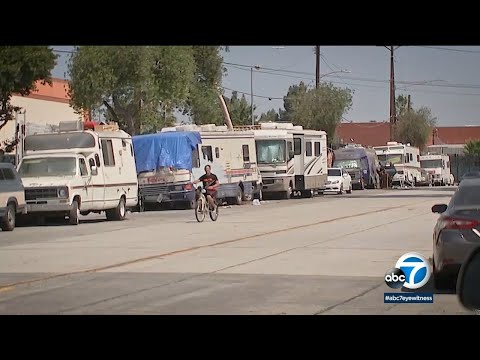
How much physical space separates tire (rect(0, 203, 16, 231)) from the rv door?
2049 centimetres

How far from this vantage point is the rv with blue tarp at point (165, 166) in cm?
3419

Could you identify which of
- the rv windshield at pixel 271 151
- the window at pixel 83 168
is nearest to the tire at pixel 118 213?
the window at pixel 83 168

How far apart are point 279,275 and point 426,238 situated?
158 inches

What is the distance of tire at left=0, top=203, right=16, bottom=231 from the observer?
2522 cm

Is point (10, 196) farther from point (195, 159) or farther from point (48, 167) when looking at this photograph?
point (195, 159)

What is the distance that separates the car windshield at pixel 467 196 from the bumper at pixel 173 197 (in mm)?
22591

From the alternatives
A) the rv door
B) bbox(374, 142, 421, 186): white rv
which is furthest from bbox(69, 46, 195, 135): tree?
bbox(374, 142, 421, 186): white rv

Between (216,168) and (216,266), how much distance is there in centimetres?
→ 2192

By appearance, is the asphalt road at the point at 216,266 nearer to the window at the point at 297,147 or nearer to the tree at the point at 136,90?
the tree at the point at 136,90

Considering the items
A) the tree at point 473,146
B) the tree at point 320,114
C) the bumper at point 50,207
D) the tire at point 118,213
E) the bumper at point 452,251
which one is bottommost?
the tire at point 118,213

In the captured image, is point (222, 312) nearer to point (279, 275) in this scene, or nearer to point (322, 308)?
point (322, 308)

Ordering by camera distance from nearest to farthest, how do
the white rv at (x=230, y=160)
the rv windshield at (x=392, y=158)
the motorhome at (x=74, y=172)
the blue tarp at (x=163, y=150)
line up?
1. the motorhome at (x=74, y=172)
2. the blue tarp at (x=163, y=150)
3. the white rv at (x=230, y=160)
4. the rv windshield at (x=392, y=158)
